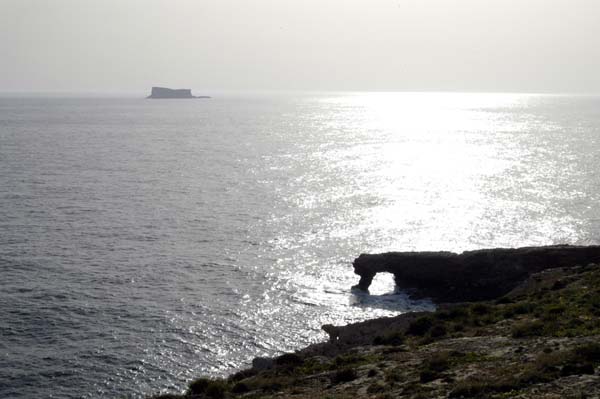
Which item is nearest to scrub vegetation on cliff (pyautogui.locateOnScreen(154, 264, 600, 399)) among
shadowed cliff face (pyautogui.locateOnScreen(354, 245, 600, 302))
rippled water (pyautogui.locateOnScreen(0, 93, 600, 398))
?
rippled water (pyautogui.locateOnScreen(0, 93, 600, 398))

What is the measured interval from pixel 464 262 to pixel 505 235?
19.6 metres

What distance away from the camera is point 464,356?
28.2m

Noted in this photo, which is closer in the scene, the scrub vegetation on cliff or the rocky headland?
the scrub vegetation on cliff

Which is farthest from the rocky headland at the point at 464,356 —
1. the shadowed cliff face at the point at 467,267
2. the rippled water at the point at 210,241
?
the rippled water at the point at 210,241

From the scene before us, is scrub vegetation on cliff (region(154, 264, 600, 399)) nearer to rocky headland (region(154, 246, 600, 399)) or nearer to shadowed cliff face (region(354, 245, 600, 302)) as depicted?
rocky headland (region(154, 246, 600, 399))

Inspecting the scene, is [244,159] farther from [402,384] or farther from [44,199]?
[402,384]

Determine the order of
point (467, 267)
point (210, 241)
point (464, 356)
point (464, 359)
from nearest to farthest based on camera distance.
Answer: point (464, 359) < point (464, 356) < point (467, 267) < point (210, 241)

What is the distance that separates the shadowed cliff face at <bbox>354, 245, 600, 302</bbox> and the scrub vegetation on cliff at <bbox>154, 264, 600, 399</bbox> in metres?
11.8

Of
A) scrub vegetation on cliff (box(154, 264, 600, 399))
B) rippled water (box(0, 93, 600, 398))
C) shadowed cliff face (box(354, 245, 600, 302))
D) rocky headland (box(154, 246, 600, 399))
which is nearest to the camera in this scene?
scrub vegetation on cliff (box(154, 264, 600, 399))

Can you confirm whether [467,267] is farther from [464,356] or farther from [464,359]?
[464,359]

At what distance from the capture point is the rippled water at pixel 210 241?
43.4 meters

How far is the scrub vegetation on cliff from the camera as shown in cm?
2278

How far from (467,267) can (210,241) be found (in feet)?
99.2

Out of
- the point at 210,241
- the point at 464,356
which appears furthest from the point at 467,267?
the point at 210,241
